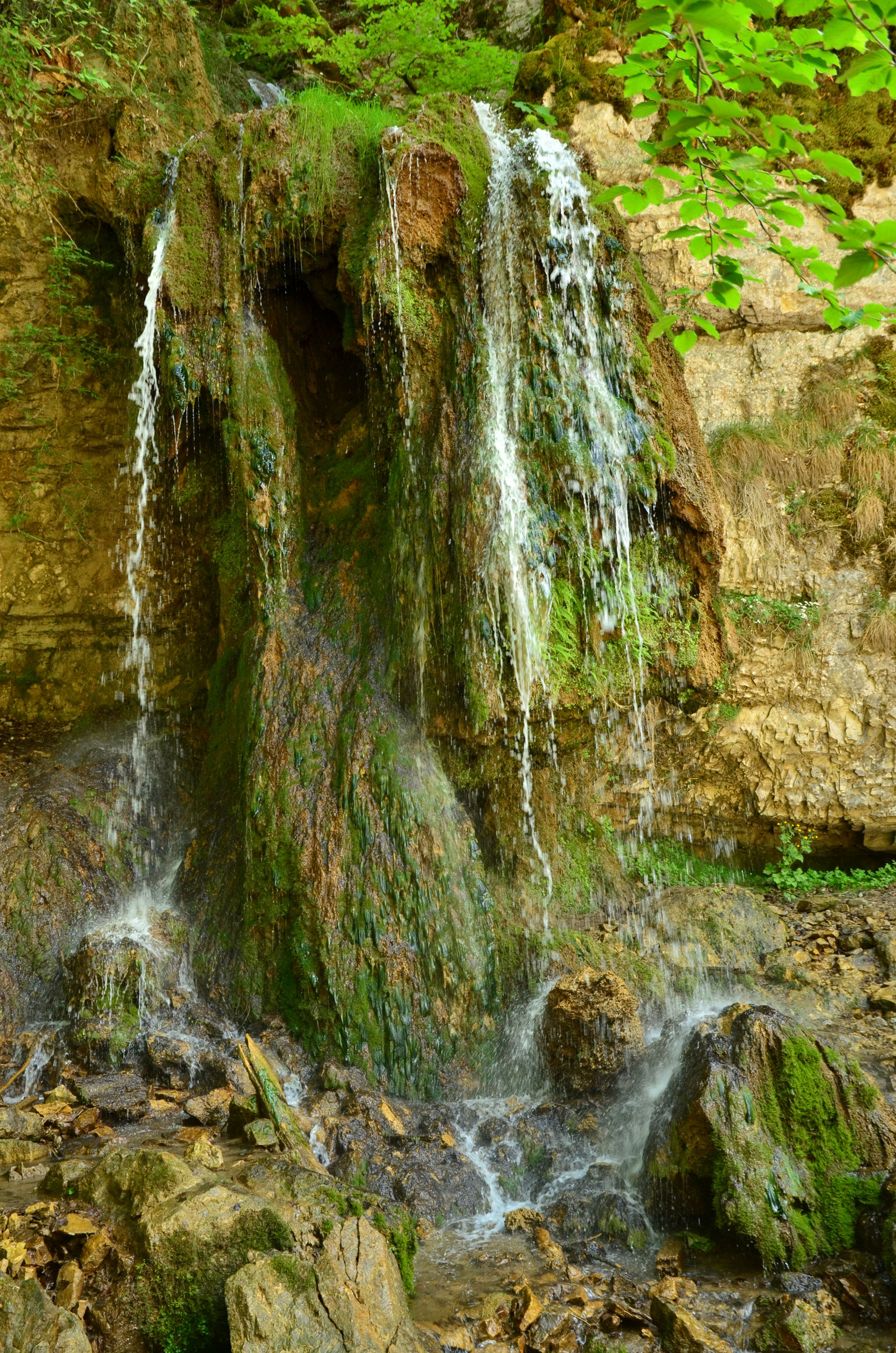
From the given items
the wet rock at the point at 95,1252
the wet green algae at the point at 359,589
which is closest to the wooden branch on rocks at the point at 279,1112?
the wet green algae at the point at 359,589

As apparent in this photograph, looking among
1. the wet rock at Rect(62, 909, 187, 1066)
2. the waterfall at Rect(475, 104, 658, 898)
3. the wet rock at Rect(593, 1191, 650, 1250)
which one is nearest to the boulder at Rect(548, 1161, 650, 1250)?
the wet rock at Rect(593, 1191, 650, 1250)

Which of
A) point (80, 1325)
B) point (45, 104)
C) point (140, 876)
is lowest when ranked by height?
point (80, 1325)

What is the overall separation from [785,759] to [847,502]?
232 cm

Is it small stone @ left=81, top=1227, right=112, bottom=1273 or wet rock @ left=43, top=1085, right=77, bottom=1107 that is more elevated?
wet rock @ left=43, top=1085, right=77, bottom=1107

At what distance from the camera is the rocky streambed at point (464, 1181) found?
8.95 ft

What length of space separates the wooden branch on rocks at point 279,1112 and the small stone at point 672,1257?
4.44 ft

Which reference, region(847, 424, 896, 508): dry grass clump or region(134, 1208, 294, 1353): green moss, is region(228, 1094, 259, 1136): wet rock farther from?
region(847, 424, 896, 508): dry grass clump

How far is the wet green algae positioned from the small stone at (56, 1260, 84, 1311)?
213 cm

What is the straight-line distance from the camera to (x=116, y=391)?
310 inches

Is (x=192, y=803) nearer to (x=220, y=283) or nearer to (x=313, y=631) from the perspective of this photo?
(x=313, y=631)

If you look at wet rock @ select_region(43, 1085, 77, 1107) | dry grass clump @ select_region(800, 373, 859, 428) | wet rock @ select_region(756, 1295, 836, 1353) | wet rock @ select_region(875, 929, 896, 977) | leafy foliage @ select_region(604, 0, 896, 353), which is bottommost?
wet rock @ select_region(756, 1295, 836, 1353)

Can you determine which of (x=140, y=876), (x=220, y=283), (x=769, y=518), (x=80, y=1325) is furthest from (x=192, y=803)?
(x=769, y=518)

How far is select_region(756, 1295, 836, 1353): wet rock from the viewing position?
2889mm

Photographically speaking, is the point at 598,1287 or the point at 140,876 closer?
the point at 598,1287
